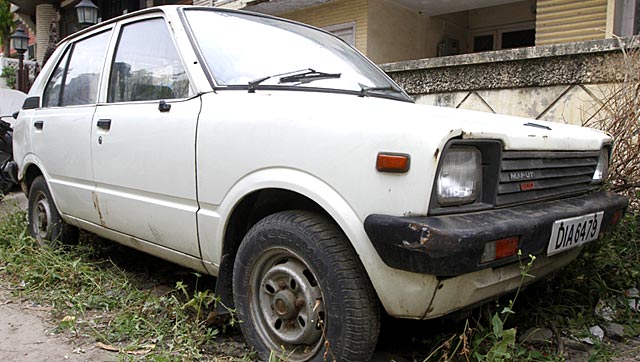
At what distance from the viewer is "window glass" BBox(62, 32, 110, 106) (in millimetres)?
3553

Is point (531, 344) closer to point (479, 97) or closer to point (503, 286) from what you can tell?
point (503, 286)

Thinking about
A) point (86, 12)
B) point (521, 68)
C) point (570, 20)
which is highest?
point (86, 12)

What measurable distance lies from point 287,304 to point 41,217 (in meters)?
2.98

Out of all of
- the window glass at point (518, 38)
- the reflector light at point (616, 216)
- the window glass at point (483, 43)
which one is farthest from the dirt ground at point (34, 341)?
the window glass at point (483, 43)

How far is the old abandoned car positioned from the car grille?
1cm

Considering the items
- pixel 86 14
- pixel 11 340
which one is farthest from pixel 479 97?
pixel 86 14

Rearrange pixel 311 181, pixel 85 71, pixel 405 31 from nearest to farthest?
pixel 311 181 < pixel 85 71 < pixel 405 31

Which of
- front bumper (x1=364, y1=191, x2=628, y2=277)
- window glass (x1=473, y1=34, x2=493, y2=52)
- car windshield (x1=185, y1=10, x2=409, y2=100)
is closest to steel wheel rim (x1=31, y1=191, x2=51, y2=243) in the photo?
car windshield (x1=185, y1=10, x2=409, y2=100)

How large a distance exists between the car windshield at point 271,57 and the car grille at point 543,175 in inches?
33.3

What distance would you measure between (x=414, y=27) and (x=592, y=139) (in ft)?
26.0

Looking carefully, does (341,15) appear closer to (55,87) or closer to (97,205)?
(55,87)

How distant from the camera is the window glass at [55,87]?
407 centimetres

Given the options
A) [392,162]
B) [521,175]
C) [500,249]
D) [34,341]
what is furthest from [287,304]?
[34,341]

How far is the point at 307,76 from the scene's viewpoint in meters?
2.63
